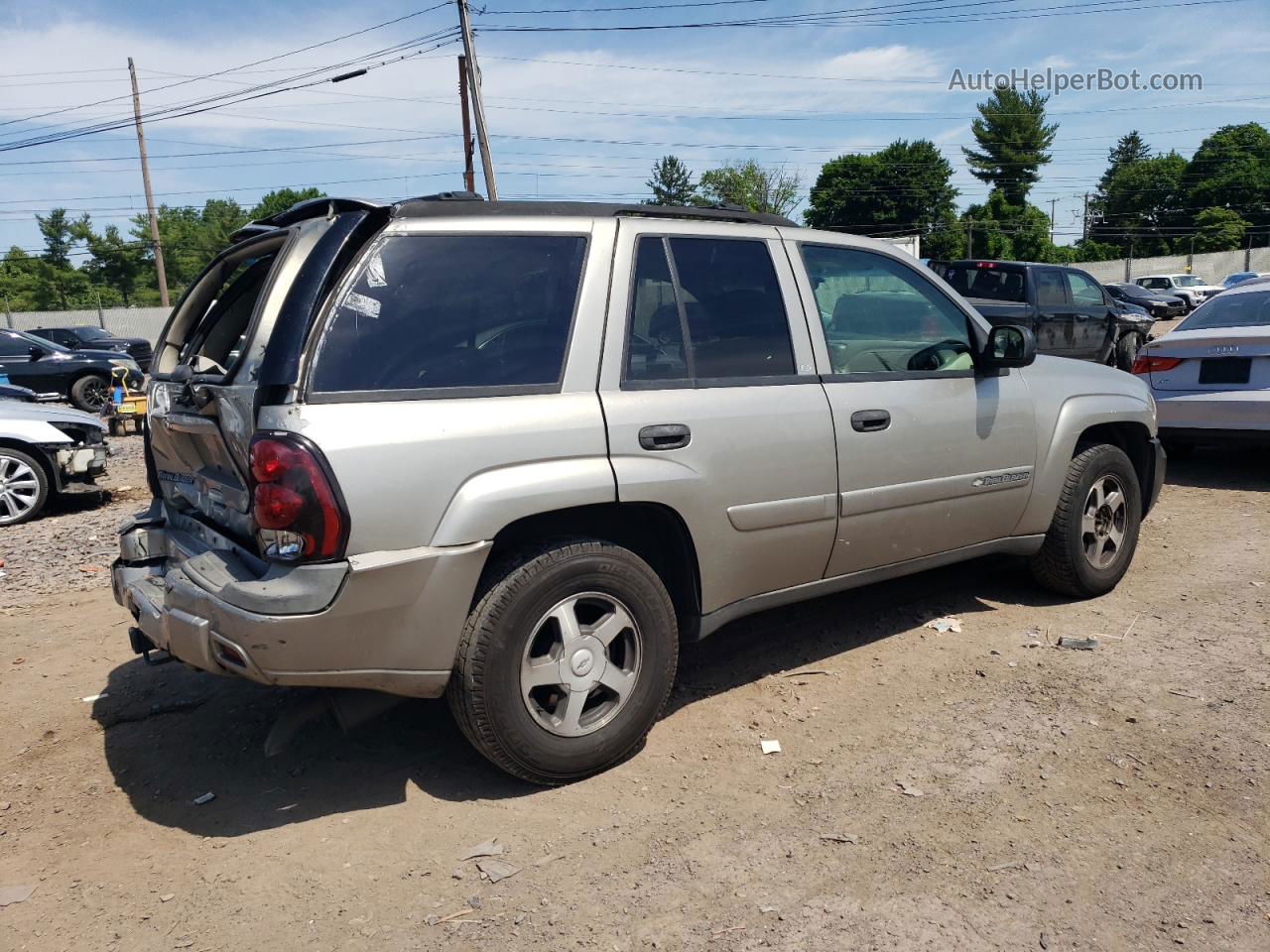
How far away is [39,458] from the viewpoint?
8352mm

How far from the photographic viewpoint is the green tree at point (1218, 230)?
72.2 meters

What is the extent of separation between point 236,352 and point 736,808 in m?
2.30

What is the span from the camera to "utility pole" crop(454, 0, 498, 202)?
23.7 meters

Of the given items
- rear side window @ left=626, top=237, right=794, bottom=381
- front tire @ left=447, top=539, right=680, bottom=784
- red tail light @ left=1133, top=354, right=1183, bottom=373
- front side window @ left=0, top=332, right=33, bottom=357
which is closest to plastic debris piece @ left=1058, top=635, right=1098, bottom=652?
rear side window @ left=626, top=237, right=794, bottom=381

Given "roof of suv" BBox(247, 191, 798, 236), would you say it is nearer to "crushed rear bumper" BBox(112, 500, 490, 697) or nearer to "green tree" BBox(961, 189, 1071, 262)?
"crushed rear bumper" BBox(112, 500, 490, 697)

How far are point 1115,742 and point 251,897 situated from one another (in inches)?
116

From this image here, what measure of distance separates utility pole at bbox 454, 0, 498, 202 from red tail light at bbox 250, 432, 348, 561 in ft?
72.2

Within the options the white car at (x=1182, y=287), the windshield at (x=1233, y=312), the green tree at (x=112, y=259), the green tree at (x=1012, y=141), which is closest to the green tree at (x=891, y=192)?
the green tree at (x=1012, y=141)

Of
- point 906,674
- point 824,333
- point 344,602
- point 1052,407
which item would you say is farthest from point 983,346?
point 344,602

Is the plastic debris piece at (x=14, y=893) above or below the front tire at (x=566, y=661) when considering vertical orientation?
below

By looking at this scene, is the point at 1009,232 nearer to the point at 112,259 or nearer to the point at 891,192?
the point at 891,192

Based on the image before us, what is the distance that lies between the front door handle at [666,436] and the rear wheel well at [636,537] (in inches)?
8.3

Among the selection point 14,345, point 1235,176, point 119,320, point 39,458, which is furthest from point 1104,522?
point 1235,176

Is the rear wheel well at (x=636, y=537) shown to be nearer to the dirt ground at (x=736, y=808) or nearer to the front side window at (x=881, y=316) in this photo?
the dirt ground at (x=736, y=808)
